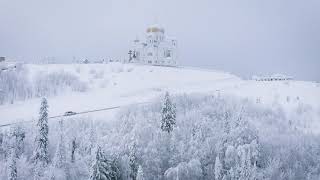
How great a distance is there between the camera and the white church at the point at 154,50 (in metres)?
136

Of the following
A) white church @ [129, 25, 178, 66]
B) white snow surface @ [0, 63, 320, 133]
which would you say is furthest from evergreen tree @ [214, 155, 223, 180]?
white church @ [129, 25, 178, 66]

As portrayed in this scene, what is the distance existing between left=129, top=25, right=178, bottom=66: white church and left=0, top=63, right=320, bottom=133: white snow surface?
408 inches

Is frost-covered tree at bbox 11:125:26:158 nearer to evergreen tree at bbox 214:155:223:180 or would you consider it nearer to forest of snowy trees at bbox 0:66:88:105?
evergreen tree at bbox 214:155:223:180

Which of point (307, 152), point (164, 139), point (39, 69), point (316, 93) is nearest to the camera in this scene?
point (164, 139)

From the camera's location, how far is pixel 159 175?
71625 mm

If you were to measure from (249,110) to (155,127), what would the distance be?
20.7m

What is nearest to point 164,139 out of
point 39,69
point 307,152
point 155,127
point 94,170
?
point 155,127

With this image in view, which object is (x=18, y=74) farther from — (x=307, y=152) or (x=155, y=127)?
(x=307, y=152)

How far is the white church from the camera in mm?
136500

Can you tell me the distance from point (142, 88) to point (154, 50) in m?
29.4

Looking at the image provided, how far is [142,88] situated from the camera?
108062mm

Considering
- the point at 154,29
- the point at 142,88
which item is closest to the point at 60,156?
the point at 142,88

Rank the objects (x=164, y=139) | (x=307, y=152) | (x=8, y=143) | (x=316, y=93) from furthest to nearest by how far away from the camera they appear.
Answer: (x=316, y=93)
(x=307, y=152)
(x=164, y=139)
(x=8, y=143)

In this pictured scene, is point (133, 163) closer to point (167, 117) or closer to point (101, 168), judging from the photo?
point (101, 168)
